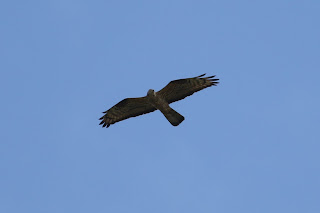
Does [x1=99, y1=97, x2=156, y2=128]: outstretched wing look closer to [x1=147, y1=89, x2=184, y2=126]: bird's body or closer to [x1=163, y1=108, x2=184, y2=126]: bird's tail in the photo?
[x1=147, y1=89, x2=184, y2=126]: bird's body

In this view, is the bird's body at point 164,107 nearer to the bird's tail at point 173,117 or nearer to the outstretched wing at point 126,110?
the bird's tail at point 173,117

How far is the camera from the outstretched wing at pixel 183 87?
24.4m

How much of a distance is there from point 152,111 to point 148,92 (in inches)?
45.3

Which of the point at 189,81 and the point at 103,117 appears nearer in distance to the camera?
the point at 189,81

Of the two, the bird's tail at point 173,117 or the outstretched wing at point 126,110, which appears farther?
the outstretched wing at point 126,110

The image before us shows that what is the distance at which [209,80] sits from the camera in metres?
24.5

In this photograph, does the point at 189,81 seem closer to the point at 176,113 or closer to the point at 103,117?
the point at 176,113

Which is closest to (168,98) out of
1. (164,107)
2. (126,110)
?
(164,107)

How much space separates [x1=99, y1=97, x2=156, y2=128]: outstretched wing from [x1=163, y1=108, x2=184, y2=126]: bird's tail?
0.73 metres

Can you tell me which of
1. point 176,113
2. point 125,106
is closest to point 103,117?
point 125,106

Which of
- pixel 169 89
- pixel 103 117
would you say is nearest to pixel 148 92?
pixel 169 89

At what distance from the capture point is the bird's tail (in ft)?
81.7

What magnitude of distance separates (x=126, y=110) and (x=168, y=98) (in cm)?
183

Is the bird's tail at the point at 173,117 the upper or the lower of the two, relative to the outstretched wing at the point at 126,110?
lower
